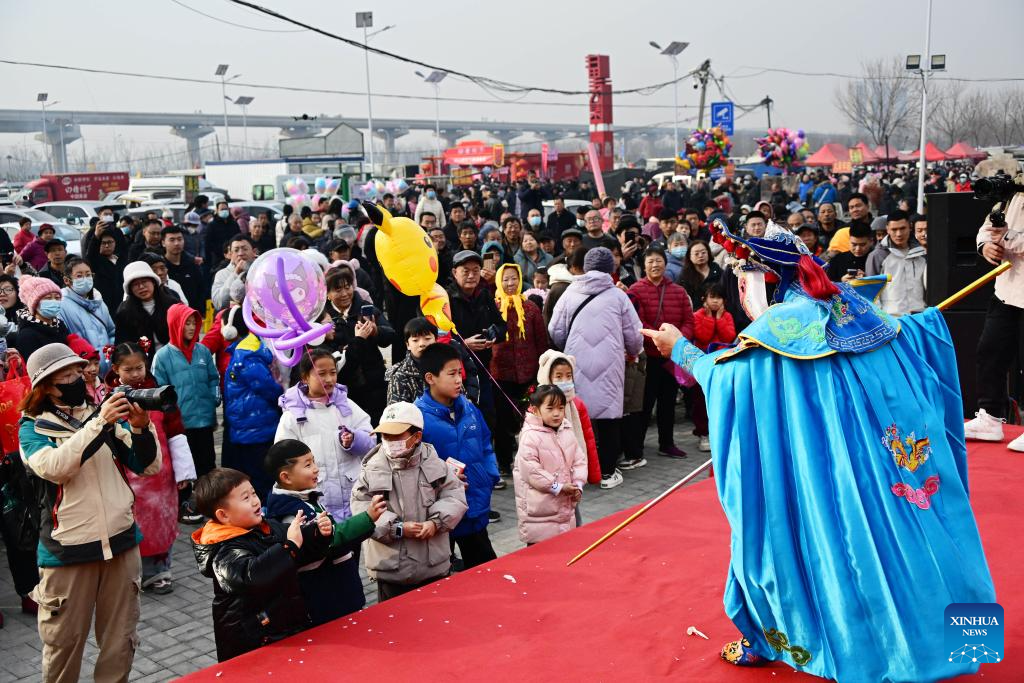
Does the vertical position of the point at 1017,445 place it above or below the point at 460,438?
below

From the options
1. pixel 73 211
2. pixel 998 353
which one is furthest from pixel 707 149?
pixel 998 353

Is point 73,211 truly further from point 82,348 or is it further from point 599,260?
point 599,260

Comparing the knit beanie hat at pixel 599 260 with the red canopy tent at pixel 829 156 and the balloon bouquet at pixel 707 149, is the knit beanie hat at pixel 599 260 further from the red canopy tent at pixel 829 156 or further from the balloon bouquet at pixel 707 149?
the red canopy tent at pixel 829 156

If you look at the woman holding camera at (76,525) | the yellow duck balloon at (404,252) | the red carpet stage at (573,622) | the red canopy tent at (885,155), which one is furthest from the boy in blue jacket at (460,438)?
the red canopy tent at (885,155)

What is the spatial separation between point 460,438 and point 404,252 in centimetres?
151

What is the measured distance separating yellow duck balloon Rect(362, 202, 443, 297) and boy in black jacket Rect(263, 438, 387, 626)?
86.3 inches

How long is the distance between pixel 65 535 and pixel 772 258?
3.02 metres

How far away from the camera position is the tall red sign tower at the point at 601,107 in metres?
60.2

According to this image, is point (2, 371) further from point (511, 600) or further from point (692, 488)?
point (692, 488)

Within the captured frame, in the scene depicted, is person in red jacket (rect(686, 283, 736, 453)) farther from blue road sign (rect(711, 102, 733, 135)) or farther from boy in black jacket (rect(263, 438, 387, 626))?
blue road sign (rect(711, 102, 733, 135))

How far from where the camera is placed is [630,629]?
4223mm

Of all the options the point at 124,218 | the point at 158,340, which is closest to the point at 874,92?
the point at 124,218

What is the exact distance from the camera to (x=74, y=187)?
1622 inches

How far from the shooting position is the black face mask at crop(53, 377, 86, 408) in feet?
14.2
